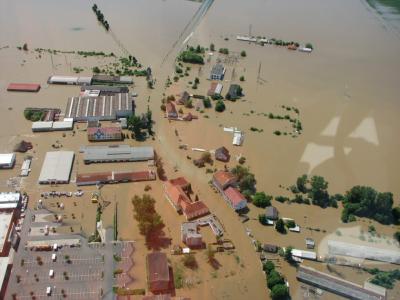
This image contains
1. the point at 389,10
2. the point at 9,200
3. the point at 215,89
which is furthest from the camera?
the point at 389,10

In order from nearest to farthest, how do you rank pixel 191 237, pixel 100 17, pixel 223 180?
pixel 191 237, pixel 223 180, pixel 100 17

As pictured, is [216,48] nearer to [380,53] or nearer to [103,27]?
[103,27]

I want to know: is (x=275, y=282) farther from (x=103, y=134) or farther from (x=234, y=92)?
(x=234, y=92)

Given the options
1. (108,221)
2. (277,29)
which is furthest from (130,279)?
(277,29)

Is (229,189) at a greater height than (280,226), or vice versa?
(229,189)

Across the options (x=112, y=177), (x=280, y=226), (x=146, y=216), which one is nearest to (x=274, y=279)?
(x=280, y=226)

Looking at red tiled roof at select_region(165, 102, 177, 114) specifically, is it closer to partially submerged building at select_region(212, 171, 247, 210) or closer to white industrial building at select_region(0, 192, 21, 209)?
partially submerged building at select_region(212, 171, 247, 210)

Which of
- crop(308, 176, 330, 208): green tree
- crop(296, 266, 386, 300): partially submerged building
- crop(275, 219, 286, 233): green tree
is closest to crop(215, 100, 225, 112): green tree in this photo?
crop(308, 176, 330, 208): green tree
